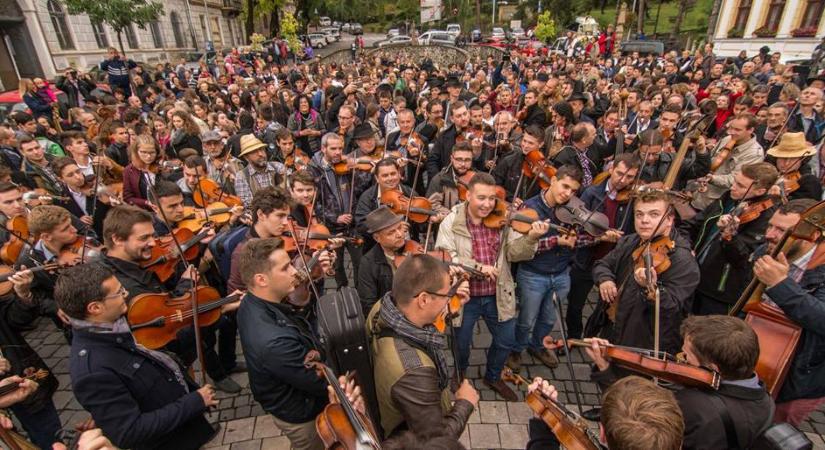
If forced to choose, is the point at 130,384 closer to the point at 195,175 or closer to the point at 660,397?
the point at 660,397

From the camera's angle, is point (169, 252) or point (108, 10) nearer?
point (169, 252)

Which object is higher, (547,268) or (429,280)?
(429,280)

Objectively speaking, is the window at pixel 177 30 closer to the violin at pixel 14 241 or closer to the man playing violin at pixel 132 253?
the violin at pixel 14 241

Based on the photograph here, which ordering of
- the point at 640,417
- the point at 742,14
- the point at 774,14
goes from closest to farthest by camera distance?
the point at 640,417 → the point at 774,14 → the point at 742,14

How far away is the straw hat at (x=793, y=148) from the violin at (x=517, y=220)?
2.91 m

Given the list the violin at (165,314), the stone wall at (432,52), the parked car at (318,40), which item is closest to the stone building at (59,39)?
the parked car at (318,40)

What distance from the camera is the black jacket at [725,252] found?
11.9ft

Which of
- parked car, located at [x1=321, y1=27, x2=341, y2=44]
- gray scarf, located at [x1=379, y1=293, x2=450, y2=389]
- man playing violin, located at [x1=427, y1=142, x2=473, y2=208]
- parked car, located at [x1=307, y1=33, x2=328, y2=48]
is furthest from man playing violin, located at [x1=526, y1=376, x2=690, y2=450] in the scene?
parked car, located at [x1=321, y1=27, x2=341, y2=44]

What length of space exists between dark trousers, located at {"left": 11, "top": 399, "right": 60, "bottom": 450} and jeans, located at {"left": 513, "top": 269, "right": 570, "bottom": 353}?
4132mm

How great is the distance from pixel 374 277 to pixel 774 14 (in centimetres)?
3096

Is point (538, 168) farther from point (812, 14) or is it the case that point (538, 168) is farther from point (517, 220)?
point (812, 14)

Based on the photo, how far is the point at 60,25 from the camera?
2355cm

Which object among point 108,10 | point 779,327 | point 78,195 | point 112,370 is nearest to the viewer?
point 112,370

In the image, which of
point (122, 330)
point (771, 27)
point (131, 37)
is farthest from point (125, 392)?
point (131, 37)
